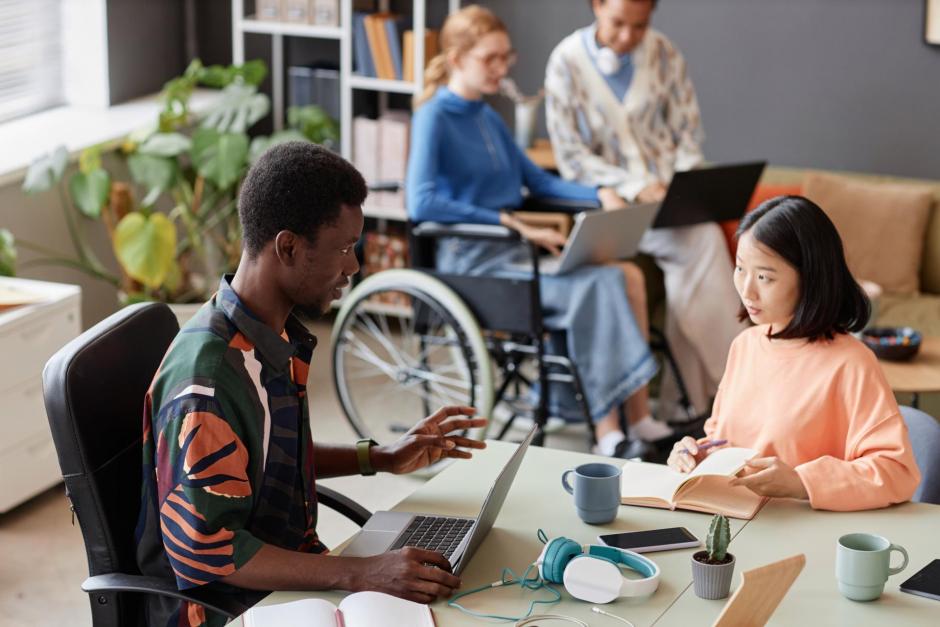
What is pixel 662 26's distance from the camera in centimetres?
466

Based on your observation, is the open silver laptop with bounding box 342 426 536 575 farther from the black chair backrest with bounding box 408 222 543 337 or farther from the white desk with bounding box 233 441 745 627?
the black chair backrest with bounding box 408 222 543 337

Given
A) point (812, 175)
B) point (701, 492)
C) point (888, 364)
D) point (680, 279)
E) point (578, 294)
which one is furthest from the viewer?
point (812, 175)

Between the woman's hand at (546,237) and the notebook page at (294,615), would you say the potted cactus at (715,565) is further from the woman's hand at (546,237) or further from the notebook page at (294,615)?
the woman's hand at (546,237)

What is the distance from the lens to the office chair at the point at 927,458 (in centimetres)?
201

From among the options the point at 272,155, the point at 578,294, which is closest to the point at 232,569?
the point at 272,155

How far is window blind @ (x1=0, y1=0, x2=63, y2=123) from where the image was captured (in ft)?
14.5

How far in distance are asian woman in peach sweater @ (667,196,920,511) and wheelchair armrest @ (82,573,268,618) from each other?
72 cm

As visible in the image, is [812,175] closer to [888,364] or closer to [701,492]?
[888,364]

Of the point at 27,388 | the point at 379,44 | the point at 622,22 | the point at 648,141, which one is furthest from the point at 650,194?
the point at 27,388

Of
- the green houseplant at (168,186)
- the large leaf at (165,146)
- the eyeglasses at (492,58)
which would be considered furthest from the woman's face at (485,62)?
the large leaf at (165,146)

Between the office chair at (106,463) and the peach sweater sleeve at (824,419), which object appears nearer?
the office chair at (106,463)

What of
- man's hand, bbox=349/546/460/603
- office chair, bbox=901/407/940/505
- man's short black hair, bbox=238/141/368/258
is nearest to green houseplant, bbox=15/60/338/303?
man's short black hair, bbox=238/141/368/258

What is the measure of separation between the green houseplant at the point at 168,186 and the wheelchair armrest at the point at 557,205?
0.93 meters

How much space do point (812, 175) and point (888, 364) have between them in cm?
129
